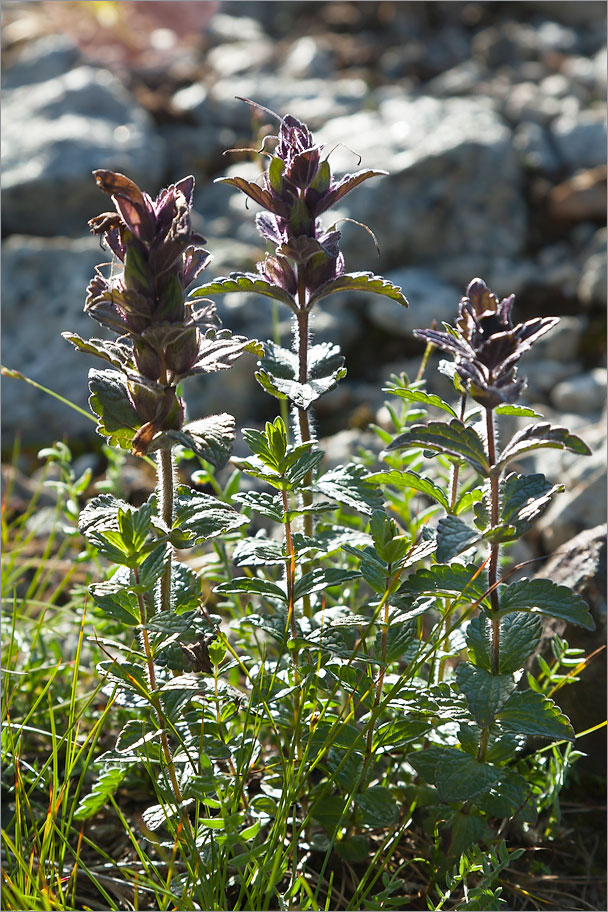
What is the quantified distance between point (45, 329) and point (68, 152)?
4.43 ft

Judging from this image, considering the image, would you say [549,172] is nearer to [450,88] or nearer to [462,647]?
[450,88]

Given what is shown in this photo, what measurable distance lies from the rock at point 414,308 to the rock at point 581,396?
69cm

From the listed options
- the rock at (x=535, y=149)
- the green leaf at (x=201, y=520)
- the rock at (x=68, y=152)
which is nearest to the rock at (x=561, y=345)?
the rock at (x=535, y=149)

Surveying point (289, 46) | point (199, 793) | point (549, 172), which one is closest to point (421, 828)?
point (199, 793)

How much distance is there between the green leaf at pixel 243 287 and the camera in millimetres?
1845

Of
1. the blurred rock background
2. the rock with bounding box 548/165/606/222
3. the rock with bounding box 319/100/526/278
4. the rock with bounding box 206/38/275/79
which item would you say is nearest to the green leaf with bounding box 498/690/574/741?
the blurred rock background

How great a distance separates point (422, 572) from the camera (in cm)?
189

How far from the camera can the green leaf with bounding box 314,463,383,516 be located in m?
1.90

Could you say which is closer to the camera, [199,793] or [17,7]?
[199,793]

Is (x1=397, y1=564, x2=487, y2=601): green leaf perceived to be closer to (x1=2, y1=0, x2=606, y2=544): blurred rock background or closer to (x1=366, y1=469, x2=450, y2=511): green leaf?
(x1=366, y1=469, x2=450, y2=511): green leaf

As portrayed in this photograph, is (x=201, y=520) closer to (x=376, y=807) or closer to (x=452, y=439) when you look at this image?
(x=452, y=439)

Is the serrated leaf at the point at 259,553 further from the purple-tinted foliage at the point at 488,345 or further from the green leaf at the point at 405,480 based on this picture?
the purple-tinted foliage at the point at 488,345

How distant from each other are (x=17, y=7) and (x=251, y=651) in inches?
318

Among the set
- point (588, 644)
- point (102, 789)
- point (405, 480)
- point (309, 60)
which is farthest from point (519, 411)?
point (309, 60)
